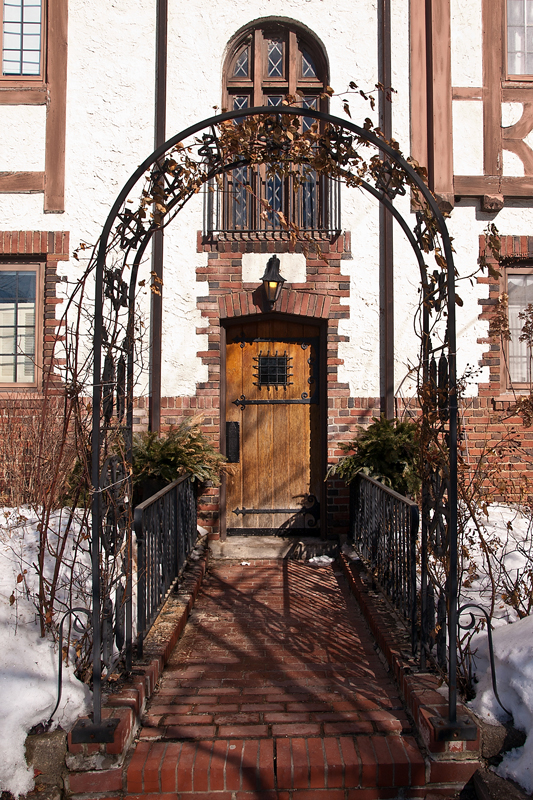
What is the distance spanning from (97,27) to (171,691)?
6.07 meters

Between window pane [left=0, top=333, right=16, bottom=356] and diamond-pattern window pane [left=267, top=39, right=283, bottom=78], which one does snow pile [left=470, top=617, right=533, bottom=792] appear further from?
diamond-pattern window pane [left=267, top=39, right=283, bottom=78]

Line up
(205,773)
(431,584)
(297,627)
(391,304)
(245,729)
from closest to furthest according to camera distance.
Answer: (205,773) < (245,729) < (431,584) < (297,627) < (391,304)

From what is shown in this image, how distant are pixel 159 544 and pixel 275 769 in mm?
1480

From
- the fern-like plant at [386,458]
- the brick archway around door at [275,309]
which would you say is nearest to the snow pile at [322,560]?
the brick archway around door at [275,309]

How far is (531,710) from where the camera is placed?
97.7 inches

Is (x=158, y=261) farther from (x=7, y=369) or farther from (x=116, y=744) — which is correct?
(x=116, y=744)

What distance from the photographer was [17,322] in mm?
5848

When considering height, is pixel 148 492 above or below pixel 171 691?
above

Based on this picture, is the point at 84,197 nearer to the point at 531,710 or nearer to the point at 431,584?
the point at 431,584

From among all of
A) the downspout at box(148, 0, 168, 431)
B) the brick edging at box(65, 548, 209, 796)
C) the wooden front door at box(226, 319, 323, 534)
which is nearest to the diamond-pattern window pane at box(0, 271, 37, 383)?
the downspout at box(148, 0, 168, 431)

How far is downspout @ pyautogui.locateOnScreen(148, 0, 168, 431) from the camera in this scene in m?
5.61


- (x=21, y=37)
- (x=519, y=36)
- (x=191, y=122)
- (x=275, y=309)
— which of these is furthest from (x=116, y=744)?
(x=519, y=36)

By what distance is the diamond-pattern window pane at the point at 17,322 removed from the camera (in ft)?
19.1

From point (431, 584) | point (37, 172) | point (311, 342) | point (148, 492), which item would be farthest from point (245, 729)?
point (37, 172)
